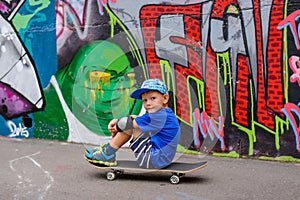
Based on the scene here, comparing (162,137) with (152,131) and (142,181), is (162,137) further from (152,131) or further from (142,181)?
(142,181)

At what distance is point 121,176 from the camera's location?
5.23 meters

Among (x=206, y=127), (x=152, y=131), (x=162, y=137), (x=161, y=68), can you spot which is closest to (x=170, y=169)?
(x=162, y=137)

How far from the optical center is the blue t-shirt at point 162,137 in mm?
4785

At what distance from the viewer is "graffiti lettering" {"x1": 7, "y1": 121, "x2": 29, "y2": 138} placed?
8.05m

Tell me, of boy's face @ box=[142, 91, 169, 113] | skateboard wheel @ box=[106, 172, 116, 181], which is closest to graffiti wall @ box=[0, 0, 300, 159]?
boy's face @ box=[142, 91, 169, 113]

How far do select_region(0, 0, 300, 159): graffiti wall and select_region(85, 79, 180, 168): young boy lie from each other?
5.15ft

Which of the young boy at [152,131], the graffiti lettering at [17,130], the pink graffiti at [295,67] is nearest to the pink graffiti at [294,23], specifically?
the pink graffiti at [295,67]

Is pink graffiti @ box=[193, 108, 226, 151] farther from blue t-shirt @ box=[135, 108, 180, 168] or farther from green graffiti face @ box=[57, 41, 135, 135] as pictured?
blue t-shirt @ box=[135, 108, 180, 168]

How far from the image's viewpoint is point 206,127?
632cm

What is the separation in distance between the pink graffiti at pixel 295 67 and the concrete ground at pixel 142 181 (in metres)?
1.20

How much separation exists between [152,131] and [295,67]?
7.62 feet

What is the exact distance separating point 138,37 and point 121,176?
253cm

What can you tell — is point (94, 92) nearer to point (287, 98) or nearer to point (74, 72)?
point (74, 72)

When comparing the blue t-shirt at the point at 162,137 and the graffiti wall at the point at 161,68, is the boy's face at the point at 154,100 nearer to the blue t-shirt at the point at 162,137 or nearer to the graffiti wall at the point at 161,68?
the blue t-shirt at the point at 162,137
